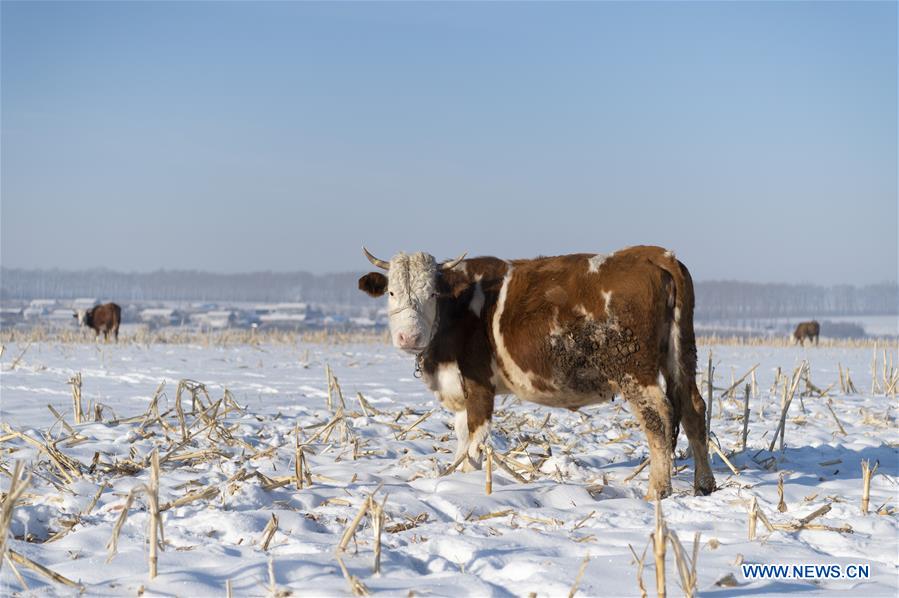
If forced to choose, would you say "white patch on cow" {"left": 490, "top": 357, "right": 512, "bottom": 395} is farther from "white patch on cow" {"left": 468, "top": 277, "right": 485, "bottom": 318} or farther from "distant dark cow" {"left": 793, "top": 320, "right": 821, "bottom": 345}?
"distant dark cow" {"left": 793, "top": 320, "right": 821, "bottom": 345}

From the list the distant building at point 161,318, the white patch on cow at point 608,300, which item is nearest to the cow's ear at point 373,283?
the white patch on cow at point 608,300

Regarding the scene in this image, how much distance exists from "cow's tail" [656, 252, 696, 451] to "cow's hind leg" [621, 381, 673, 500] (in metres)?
0.15

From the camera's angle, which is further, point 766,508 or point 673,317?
point 673,317

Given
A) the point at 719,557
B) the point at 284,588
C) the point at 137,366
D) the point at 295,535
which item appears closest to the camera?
the point at 284,588

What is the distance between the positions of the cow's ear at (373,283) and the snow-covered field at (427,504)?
1420mm

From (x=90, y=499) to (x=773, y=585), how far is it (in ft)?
13.6

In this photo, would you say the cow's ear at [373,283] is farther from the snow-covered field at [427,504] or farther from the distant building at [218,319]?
the distant building at [218,319]

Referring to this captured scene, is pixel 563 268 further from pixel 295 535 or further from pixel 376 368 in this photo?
pixel 376 368

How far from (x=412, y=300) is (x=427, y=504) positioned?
78.1 inches

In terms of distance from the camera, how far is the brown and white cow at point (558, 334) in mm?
6324

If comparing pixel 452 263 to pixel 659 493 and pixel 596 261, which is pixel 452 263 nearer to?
pixel 596 261

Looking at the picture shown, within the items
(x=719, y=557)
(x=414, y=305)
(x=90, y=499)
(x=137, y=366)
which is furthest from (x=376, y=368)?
(x=719, y=557)

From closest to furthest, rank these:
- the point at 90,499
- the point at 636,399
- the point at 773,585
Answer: the point at 773,585, the point at 90,499, the point at 636,399

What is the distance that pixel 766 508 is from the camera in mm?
5719
